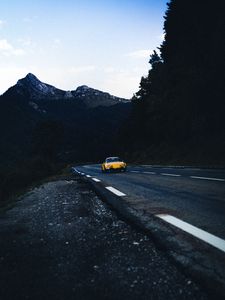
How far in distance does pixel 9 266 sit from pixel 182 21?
35.8 metres

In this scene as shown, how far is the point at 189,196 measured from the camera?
8211 mm

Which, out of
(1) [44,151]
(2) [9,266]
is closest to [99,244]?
(2) [9,266]

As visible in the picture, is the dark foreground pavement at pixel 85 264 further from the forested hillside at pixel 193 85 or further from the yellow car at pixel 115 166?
the forested hillside at pixel 193 85

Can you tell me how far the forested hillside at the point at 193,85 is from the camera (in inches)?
1114

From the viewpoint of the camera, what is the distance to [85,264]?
3869mm

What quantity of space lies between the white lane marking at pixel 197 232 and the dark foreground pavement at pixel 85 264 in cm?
58

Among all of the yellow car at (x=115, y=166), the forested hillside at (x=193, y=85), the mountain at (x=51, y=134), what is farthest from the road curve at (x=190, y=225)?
the mountain at (x=51, y=134)

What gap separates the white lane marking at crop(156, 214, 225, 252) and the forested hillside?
21.0 metres

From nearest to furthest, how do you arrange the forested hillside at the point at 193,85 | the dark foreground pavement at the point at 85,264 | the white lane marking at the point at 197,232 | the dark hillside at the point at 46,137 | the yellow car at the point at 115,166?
the dark foreground pavement at the point at 85,264
the white lane marking at the point at 197,232
the yellow car at the point at 115,166
the forested hillside at the point at 193,85
the dark hillside at the point at 46,137

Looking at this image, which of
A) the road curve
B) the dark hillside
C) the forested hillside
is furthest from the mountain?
the road curve

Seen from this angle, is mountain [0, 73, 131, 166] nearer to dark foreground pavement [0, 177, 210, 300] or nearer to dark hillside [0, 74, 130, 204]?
dark hillside [0, 74, 130, 204]

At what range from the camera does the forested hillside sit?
1114 inches

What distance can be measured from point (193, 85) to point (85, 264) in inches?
1082

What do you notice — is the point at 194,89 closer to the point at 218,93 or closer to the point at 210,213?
the point at 218,93
